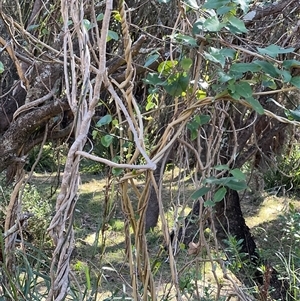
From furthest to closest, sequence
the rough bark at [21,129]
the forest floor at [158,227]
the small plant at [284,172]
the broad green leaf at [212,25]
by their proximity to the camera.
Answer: the small plant at [284,172] → the forest floor at [158,227] → the rough bark at [21,129] → the broad green leaf at [212,25]

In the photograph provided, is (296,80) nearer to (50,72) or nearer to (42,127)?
(50,72)

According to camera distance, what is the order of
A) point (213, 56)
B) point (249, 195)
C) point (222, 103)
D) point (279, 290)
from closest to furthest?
point (213, 56)
point (222, 103)
point (279, 290)
point (249, 195)

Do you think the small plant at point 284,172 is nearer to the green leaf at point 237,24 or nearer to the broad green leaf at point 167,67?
the broad green leaf at point 167,67

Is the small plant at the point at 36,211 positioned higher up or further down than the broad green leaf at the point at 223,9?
further down

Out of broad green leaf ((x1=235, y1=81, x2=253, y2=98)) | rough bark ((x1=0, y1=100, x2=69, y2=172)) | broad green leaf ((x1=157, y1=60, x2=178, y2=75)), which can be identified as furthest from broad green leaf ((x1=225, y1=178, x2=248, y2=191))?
rough bark ((x1=0, y1=100, x2=69, y2=172))

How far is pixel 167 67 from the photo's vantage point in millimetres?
1384

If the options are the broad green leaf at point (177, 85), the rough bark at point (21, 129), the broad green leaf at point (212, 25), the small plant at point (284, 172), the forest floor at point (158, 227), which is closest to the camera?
the broad green leaf at point (212, 25)

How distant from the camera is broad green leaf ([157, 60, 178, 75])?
1.37 m

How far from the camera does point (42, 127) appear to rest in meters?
2.44

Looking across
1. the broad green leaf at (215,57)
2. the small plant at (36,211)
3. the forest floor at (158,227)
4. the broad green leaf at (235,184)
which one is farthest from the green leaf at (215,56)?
the small plant at (36,211)

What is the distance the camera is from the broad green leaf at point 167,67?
4.49 feet

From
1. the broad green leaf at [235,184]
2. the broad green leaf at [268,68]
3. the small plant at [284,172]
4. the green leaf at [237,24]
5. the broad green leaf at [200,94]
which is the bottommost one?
the small plant at [284,172]

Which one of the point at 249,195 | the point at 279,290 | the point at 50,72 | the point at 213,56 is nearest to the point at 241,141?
the point at 279,290

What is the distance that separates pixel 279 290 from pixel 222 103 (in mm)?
1696
